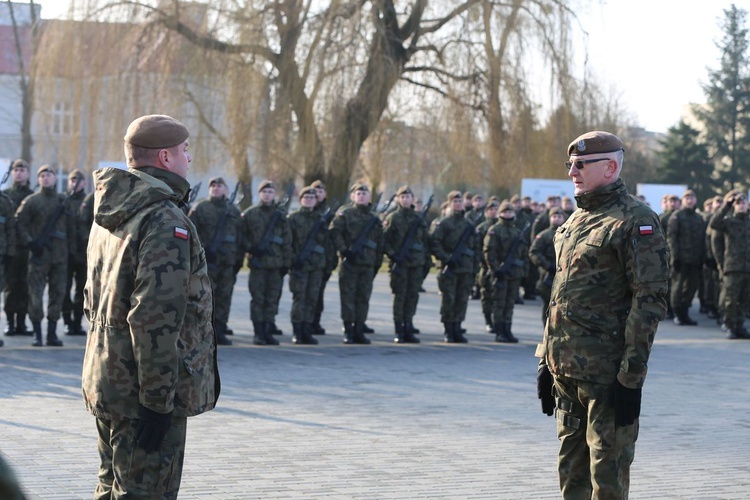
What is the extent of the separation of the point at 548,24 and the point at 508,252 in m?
10.7

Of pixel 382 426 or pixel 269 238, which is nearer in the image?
pixel 382 426

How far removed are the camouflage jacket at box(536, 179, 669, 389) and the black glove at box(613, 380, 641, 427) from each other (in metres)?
0.03

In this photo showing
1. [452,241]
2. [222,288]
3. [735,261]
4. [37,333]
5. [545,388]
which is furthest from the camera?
[735,261]

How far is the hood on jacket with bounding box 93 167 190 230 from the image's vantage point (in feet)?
13.5

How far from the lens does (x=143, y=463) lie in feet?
13.2

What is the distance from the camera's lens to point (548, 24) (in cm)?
2398

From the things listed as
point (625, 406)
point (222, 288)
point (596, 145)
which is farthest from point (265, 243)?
point (625, 406)

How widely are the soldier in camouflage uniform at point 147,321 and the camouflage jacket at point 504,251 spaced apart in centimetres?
1053

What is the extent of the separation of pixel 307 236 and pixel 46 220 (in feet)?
10.2

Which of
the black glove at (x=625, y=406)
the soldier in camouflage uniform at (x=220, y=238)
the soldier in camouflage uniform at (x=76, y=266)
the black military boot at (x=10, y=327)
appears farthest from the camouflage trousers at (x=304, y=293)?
the black glove at (x=625, y=406)

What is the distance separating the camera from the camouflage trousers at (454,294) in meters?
14.2

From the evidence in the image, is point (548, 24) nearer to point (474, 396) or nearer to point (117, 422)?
point (474, 396)

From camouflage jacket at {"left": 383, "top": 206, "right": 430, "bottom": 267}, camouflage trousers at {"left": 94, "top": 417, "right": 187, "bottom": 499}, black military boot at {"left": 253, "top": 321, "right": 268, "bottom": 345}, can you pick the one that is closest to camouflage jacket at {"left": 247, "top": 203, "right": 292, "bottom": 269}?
black military boot at {"left": 253, "top": 321, "right": 268, "bottom": 345}

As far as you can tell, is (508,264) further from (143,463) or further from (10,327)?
(143,463)
